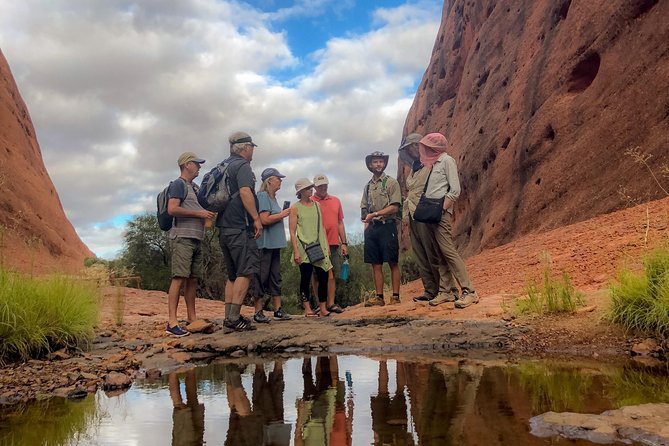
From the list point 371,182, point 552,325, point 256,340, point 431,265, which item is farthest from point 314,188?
point 552,325

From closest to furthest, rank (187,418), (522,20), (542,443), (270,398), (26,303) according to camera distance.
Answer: (542,443), (187,418), (270,398), (26,303), (522,20)

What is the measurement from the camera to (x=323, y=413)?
9.96 feet

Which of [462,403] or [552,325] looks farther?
[552,325]

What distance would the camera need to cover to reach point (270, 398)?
3449mm

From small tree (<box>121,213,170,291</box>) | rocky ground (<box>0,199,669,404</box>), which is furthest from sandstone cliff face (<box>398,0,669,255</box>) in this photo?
small tree (<box>121,213,170,291</box>)

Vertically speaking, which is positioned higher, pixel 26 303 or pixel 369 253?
pixel 369 253

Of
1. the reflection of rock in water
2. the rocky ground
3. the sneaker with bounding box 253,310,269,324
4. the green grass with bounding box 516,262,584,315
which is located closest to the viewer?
the reflection of rock in water

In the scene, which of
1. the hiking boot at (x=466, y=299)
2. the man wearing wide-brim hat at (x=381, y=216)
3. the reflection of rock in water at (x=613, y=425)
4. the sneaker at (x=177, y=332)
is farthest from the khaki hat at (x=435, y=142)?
the reflection of rock in water at (x=613, y=425)

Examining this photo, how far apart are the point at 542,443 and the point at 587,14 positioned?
39.7ft

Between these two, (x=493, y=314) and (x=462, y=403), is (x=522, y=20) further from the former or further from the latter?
(x=462, y=403)

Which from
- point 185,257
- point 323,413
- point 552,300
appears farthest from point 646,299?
point 185,257

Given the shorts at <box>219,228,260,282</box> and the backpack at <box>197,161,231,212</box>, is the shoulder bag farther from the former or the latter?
the backpack at <box>197,161,231,212</box>

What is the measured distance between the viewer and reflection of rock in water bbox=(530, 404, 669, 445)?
230cm

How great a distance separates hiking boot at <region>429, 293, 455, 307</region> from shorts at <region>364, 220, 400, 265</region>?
3.55 feet
